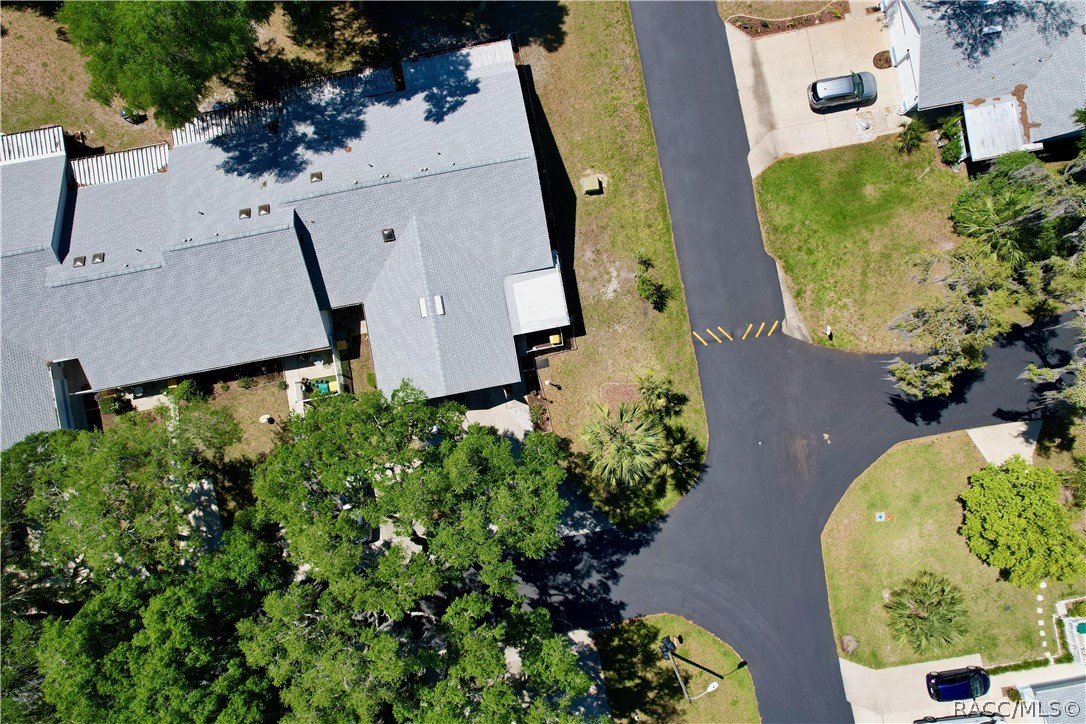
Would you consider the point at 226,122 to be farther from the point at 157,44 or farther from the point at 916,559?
the point at 916,559

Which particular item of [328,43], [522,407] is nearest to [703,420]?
[522,407]

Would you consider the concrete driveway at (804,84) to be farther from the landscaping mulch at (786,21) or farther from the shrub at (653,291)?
the shrub at (653,291)

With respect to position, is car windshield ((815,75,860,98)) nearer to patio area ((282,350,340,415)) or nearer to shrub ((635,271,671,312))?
shrub ((635,271,671,312))

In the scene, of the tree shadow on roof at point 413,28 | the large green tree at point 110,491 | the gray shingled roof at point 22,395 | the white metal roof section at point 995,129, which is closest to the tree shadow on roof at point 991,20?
the white metal roof section at point 995,129

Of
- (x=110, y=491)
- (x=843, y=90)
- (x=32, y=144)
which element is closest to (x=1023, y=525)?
(x=843, y=90)

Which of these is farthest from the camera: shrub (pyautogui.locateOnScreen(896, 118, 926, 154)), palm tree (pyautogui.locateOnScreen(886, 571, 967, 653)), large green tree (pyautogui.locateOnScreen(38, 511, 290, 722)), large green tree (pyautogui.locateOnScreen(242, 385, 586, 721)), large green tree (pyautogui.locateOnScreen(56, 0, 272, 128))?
shrub (pyautogui.locateOnScreen(896, 118, 926, 154))

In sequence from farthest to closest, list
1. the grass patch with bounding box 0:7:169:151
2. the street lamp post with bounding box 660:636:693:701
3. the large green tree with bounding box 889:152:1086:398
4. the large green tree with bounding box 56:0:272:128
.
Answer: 1. the grass patch with bounding box 0:7:169:151
2. the street lamp post with bounding box 660:636:693:701
3. the large green tree with bounding box 889:152:1086:398
4. the large green tree with bounding box 56:0:272:128

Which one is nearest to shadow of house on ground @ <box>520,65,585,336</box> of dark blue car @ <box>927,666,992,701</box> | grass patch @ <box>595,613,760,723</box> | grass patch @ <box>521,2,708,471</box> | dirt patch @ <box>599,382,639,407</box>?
grass patch @ <box>521,2,708,471</box>
